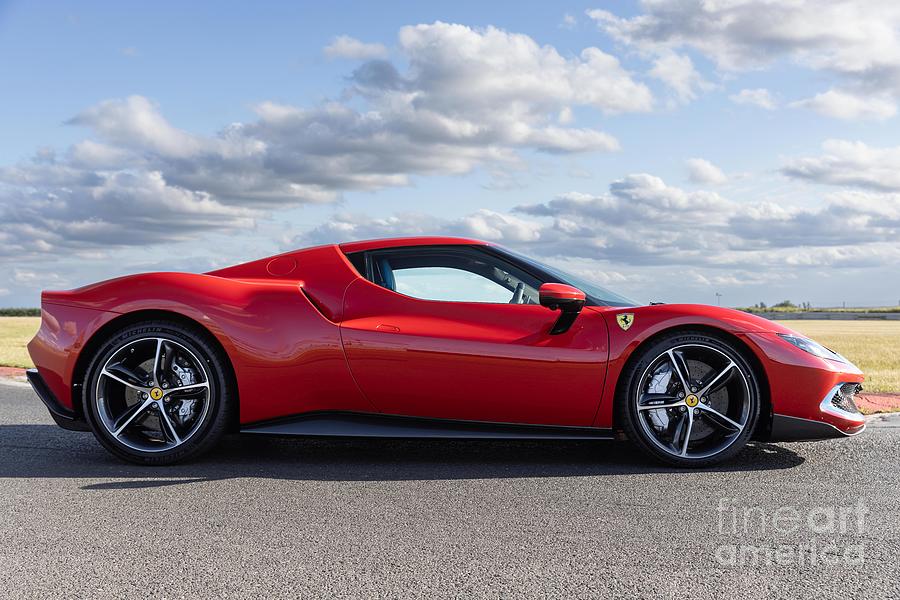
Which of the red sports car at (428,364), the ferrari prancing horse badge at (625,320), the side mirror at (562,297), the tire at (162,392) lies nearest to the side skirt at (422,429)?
the red sports car at (428,364)

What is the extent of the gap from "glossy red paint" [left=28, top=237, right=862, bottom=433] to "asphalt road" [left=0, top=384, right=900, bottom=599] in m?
0.37

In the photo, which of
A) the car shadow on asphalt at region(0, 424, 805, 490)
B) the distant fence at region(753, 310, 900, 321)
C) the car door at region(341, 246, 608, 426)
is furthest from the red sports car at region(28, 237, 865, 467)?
the distant fence at region(753, 310, 900, 321)

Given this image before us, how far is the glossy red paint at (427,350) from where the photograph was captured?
4531 mm

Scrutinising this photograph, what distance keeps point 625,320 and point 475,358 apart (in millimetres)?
Result: 881

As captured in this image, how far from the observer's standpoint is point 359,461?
484 cm

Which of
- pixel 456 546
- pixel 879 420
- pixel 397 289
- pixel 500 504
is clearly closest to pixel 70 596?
pixel 456 546

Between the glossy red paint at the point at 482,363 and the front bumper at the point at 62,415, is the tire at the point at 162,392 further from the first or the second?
the glossy red paint at the point at 482,363

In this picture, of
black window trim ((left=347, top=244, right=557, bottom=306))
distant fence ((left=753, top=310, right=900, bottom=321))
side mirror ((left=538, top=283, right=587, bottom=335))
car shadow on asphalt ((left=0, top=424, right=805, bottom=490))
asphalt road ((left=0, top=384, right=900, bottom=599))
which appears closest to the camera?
asphalt road ((left=0, top=384, right=900, bottom=599))

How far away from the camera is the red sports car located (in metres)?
4.54

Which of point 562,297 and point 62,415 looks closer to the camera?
point 562,297

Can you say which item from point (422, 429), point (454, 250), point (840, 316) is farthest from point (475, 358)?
point (840, 316)

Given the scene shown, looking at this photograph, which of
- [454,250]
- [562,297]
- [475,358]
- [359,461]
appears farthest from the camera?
[454,250]

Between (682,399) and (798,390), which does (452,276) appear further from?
(798,390)

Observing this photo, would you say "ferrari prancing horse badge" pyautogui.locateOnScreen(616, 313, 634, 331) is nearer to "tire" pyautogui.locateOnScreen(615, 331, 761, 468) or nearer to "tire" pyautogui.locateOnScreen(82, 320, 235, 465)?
"tire" pyautogui.locateOnScreen(615, 331, 761, 468)
